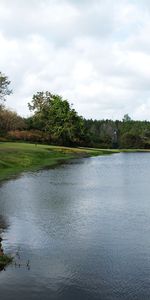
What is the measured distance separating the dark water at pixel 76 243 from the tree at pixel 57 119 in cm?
11713

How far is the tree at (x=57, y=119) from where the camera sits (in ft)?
540

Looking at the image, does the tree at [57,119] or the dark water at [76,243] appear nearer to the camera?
the dark water at [76,243]

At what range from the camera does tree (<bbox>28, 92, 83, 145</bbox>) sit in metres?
165

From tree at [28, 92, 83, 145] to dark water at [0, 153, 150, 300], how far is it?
117131 mm

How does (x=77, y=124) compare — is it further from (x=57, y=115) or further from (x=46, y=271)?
(x=46, y=271)

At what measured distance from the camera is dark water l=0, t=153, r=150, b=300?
18016 millimetres

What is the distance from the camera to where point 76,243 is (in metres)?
24.9

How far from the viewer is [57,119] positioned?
16638cm

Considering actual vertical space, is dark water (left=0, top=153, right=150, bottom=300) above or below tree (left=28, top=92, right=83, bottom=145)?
below

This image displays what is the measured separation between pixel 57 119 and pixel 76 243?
143m

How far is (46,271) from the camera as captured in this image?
19969 millimetres

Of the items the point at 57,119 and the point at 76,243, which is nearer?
the point at 76,243

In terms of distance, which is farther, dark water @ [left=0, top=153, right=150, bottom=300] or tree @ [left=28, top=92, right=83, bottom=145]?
tree @ [left=28, top=92, right=83, bottom=145]

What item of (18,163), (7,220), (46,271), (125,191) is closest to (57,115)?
(18,163)
